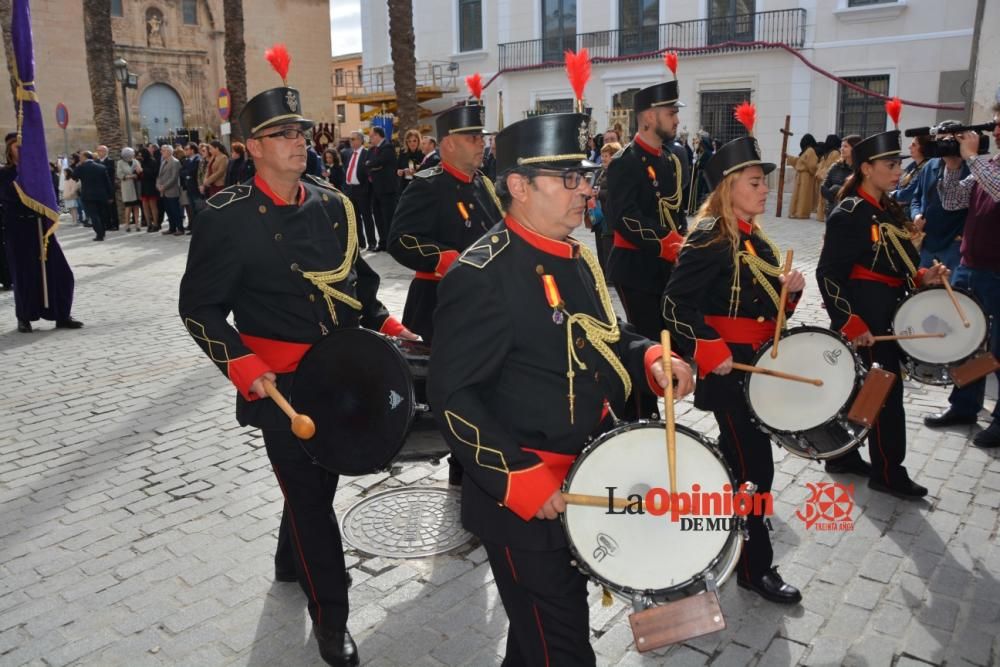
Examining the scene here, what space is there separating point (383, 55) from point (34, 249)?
96.4 feet

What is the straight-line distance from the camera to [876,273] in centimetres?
505

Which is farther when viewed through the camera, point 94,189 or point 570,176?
point 94,189

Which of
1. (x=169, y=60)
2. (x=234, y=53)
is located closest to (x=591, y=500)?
(x=234, y=53)

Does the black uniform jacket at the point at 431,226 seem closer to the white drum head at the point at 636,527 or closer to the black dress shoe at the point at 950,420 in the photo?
the white drum head at the point at 636,527

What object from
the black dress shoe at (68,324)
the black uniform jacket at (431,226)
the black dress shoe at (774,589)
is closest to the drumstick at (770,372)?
the black dress shoe at (774,589)

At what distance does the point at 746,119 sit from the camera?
5.15m

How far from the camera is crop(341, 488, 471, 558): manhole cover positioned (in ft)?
15.0

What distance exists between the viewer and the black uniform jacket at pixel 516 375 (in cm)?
249

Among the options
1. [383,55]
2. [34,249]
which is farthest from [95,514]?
[383,55]

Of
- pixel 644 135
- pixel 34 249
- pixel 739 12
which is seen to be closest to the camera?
pixel 644 135

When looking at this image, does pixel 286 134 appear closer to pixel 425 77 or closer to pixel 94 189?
pixel 94 189

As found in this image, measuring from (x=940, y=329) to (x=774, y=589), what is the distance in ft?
6.98

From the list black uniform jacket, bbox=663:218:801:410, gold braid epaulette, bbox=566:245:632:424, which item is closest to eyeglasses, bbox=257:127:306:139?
gold braid epaulette, bbox=566:245:632:424

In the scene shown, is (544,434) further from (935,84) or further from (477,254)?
(935,84)
